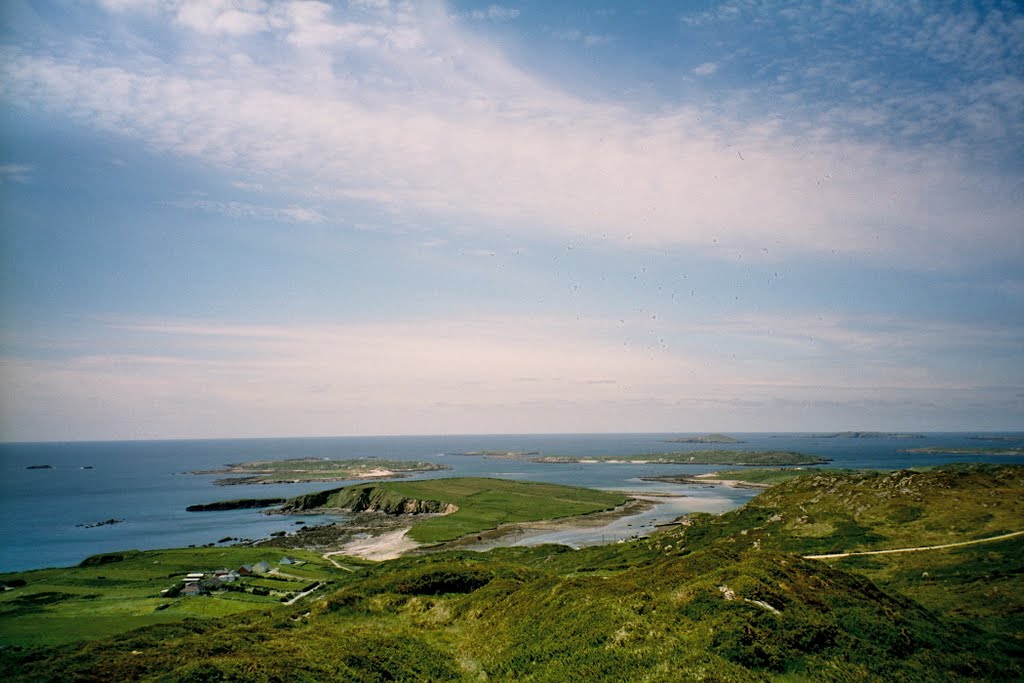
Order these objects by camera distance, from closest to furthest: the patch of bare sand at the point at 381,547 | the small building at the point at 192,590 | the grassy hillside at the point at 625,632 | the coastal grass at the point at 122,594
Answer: the grassy hillside at the point at 625,632 → the coastal grass at the point at 122,594 → the small building at the point at 192,590 → the patch of bare sand at the point at 381,547

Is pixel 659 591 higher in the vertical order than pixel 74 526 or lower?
higher

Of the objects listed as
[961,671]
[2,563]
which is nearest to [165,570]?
[2,563]

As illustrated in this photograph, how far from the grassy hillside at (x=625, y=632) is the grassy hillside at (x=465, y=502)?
70756 mm

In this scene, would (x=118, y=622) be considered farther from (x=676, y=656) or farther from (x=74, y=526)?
(x=74, y=526)

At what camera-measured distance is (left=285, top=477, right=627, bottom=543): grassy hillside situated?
112 meters

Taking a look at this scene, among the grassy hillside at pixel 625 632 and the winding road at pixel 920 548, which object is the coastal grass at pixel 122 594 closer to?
the grassy hillside at pixel 625 632

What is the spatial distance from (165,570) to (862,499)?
293 feet

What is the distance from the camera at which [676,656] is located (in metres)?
19.0

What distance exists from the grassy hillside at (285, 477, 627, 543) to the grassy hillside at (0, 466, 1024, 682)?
7076 cm

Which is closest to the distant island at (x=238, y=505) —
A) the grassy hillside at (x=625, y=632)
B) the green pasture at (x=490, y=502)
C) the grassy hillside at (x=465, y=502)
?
the grassy hillside at (x=465, y=502)

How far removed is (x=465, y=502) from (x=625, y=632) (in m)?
118

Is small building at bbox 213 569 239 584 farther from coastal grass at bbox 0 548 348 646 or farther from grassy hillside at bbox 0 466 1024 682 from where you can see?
grassy hillside at bbox 0 466 1024 682

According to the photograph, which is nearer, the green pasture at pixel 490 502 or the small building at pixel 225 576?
the small building at pixel 225 576

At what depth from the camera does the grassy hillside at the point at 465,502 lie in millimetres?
112125
